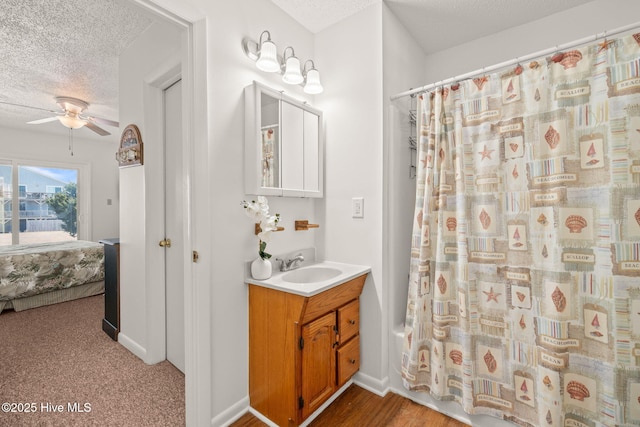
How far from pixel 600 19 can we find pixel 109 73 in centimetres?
411

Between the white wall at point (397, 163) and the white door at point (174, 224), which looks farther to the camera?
the white door at point (174, 224)

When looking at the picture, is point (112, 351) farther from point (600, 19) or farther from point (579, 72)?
point (600, 19)

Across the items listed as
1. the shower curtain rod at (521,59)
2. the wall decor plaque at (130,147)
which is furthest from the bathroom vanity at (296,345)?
the wall decor plaque at (130,147)

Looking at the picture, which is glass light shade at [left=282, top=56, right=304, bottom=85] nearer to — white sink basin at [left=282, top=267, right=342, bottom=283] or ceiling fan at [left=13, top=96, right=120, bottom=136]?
white sink basin at [left=282, top=267, right=342, bottom=283]

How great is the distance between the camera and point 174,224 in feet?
6.94

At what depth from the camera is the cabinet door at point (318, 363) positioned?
1.51 meters

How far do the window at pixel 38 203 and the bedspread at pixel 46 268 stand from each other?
155 centimetres

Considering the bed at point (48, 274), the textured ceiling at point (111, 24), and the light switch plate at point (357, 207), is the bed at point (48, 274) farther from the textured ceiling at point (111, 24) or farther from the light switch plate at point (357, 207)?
the light switch plate at point (357, 207)

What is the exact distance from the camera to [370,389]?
1895 millimetres

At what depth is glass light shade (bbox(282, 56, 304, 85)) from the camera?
1795mm

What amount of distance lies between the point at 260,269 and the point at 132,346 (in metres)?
1.59

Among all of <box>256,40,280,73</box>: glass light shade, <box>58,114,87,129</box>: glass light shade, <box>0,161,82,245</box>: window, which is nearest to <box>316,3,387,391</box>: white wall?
<box>256,40,280,73</box>: glass light shade

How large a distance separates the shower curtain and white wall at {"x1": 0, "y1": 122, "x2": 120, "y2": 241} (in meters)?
5.94

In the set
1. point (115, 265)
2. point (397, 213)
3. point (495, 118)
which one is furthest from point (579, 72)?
point (115, 265)
